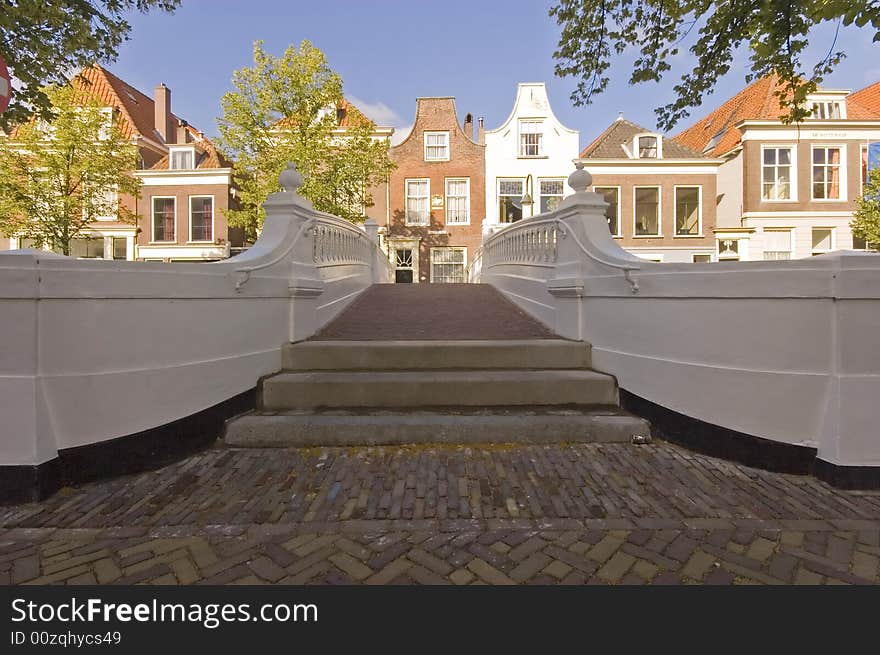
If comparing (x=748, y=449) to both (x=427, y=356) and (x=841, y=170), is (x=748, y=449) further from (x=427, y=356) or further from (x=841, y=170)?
(x=841, y=170)

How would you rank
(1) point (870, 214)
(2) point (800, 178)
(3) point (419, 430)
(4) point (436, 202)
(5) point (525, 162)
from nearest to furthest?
1. (3) point (419, 430)
2. (1) point (870, 214)
3. (2) point (800, 178)
4. (4) point (436, 202)
5. (5) point (525, 162)

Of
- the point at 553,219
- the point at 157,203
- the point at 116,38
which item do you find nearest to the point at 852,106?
the point at 553,219

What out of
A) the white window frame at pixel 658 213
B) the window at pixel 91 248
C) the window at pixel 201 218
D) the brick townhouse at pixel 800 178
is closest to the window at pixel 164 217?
the window at pixel 201 218

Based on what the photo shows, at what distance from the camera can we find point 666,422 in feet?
11.9

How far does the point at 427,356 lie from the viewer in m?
4.42

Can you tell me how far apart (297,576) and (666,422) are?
300 centimetres

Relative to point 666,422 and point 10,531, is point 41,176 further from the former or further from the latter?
point 666,422

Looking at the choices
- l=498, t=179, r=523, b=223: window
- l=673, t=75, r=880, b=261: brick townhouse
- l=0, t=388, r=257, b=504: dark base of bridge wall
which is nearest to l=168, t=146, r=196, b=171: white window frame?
l=498, t=179, r=523, b=223: window

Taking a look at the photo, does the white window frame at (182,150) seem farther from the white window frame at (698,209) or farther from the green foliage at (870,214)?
the green foliage at (870,214)

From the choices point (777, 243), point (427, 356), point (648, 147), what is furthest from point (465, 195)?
point (427, 356)

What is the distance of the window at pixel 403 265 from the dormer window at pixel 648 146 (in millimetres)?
13660

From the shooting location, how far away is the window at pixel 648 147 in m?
23.8

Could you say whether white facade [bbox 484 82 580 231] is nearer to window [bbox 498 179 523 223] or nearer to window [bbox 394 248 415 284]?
window [bbox 498 179 523 223]

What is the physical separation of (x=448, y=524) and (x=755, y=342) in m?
2.51
